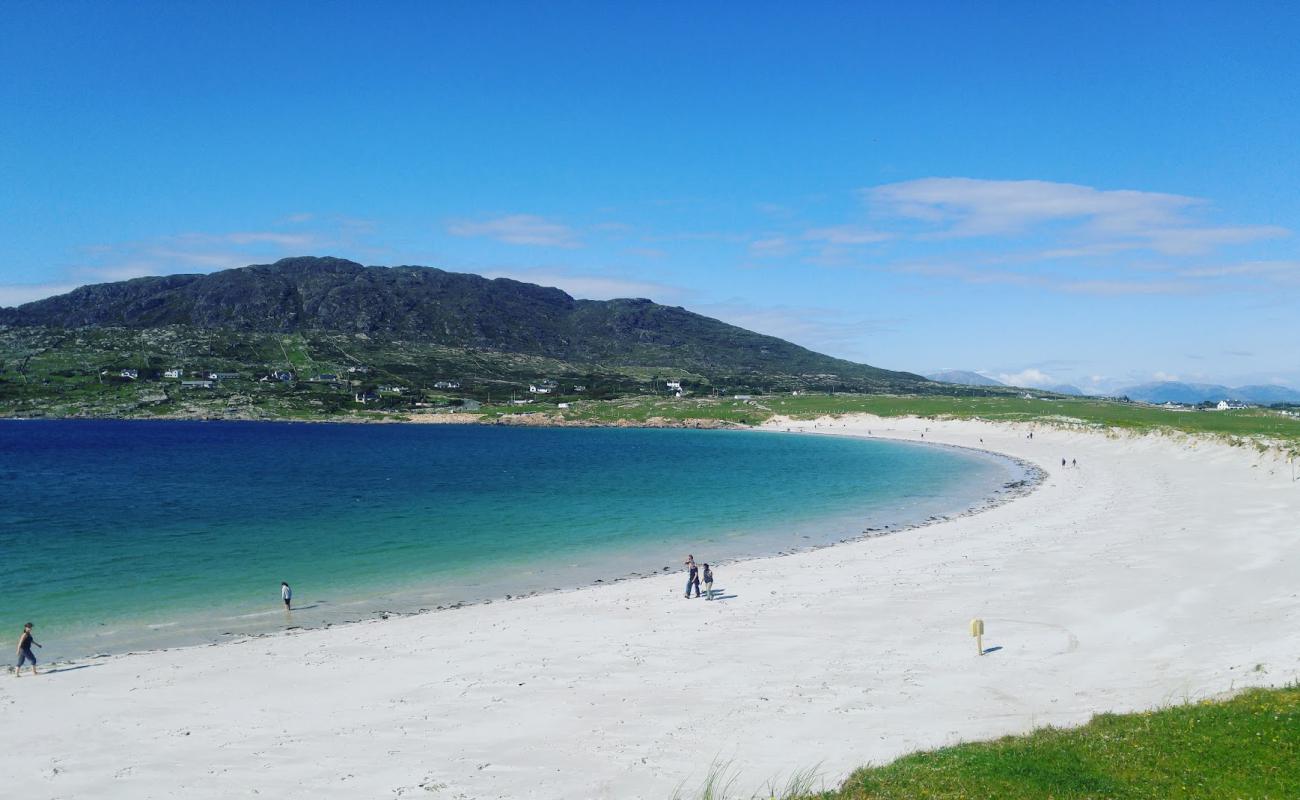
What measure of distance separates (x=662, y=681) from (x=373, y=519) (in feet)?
125

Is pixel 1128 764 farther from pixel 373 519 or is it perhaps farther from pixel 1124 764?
pixel 373 519

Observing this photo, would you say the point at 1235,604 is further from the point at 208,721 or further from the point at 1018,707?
the point at 208,721

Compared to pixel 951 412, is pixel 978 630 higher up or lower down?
lower down

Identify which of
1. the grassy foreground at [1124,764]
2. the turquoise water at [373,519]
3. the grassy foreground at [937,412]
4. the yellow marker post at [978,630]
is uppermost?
the grassy foreground at [937,412]

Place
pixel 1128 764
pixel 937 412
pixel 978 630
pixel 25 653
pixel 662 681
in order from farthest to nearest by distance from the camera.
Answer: pixel 937 412
pixel 25 653
pixel 978 630
pixel 662 681
pixel 1128 764

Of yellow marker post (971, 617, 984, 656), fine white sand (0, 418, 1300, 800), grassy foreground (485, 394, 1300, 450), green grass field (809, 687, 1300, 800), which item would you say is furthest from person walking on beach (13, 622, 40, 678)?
grassy foreground (485, 394, 1300, 450)

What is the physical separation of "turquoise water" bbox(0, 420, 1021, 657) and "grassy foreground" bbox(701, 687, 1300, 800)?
23.8 meters

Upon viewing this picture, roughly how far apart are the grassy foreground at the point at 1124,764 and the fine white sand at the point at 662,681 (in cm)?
238

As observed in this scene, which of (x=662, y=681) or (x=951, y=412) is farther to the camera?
(x=951, y=412)

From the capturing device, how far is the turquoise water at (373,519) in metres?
32.8

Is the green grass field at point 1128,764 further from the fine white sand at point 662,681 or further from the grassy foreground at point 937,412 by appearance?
the grassy foreground at point 937,412

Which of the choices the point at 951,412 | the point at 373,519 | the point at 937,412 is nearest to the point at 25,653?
the point at 373,519

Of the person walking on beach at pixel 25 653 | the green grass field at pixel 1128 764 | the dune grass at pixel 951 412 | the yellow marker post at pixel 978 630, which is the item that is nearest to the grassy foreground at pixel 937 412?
the dune grass at pixel 951 412

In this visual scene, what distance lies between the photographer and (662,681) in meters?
21.7
